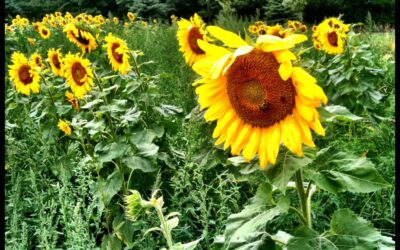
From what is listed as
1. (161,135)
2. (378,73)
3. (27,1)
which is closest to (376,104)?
(378,73)

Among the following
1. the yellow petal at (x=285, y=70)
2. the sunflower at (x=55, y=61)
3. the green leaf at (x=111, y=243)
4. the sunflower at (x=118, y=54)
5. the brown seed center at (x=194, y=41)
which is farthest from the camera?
the sunflower at (x=55, y=61)

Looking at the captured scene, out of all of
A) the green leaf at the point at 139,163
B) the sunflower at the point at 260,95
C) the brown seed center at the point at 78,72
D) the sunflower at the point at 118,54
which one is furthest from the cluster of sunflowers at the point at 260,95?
the brown seed center at the point at 78,72

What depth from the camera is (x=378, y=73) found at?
4.03m

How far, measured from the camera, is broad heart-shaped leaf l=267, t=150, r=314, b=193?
135 cm

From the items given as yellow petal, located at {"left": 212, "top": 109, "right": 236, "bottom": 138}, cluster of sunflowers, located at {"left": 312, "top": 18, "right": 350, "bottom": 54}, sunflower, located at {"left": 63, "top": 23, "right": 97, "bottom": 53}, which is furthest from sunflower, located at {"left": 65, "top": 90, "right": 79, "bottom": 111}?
yellow petal, located at {"left": 212, "top": 109, "right": 236, "bottom": 138}

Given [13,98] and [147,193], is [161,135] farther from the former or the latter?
[13,98]

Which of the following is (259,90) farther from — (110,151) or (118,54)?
(118,54)

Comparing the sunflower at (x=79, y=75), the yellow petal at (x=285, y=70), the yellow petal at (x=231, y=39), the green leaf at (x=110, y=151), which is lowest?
the green leaf at (x=110, y=151)

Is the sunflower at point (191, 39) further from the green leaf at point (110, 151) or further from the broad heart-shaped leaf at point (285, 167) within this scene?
the broad heart-shaped leaf at point (285, 167)

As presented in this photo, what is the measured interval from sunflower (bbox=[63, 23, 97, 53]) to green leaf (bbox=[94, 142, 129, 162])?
3.26 ft

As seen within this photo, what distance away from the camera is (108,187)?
2562mm

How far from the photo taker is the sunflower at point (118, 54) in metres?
3.09

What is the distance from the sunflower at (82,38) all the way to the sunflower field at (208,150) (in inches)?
0.6

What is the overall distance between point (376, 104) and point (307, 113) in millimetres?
2695
